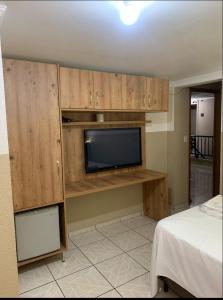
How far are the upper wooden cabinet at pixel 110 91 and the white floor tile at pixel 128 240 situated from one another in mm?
1391

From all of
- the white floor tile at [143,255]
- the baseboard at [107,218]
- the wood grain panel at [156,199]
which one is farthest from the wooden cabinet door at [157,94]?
the white floor tile at [143,255]

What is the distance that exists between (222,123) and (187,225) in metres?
0.57

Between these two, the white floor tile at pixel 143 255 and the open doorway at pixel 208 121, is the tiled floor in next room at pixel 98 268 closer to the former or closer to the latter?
the white floor tile at pixel 143 255

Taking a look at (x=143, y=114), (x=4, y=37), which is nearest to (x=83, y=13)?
(x=4, y=37)

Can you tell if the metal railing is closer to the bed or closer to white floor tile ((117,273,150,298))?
the bed

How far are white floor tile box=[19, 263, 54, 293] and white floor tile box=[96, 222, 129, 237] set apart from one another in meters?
0.80

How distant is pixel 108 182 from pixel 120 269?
2.68 ft

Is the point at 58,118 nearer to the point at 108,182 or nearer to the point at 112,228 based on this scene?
the point at 108,182

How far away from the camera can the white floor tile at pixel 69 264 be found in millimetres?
1847

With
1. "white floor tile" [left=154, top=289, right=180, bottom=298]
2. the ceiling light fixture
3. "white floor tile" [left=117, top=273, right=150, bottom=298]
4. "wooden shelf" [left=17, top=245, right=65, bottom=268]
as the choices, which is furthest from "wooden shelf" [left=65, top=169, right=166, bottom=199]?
the ceiling light fixture

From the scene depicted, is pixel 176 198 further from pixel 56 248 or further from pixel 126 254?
pixel 56 248

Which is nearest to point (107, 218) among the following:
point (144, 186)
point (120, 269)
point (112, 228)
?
point (112, 228)

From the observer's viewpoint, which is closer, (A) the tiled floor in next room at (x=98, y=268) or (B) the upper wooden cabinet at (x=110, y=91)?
(A) the tiled floor in next room at (x=98, y=268)

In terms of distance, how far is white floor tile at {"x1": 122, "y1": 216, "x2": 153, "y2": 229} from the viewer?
8.76 ft
